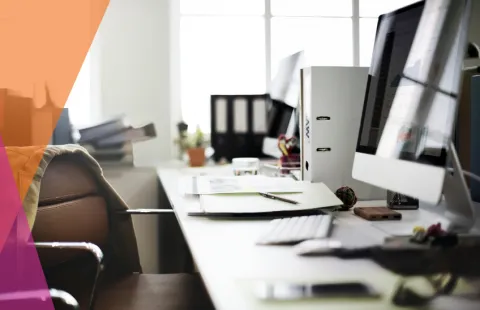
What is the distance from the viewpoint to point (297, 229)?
1.15m

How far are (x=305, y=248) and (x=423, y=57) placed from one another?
499mm

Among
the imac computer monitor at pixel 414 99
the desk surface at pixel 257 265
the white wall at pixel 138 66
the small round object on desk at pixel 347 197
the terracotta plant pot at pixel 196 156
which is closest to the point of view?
the desk surface at pixel 257 265

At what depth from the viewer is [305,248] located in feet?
3.27

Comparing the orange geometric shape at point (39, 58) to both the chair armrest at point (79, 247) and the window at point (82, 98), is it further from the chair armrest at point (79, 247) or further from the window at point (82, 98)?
the chair armrest at point (79, 247)

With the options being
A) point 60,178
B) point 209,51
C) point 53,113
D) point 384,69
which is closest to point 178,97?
point 209,51

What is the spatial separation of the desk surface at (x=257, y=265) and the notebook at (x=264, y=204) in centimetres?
4

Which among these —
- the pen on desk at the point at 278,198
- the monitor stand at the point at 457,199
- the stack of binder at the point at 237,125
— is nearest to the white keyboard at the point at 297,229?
the pen on desk at the point at 278,198

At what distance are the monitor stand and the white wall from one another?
2163mm

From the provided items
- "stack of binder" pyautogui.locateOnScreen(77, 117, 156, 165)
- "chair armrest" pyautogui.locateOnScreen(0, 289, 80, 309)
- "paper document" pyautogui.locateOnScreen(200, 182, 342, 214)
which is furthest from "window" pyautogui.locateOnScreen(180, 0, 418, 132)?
"chair armrest" pyautogui.locateOnScreen(0, 289, 80, 309)

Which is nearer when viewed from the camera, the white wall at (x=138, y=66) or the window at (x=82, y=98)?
the window at (x=82, y=98)

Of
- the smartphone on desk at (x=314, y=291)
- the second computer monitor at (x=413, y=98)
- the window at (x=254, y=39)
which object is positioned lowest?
the smartphone on desk at (x=314, y=291)

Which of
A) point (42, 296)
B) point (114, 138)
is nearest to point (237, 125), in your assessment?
point (114, 138)

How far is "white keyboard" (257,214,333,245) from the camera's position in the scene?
108 cm

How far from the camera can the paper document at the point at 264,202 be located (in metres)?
1.37
